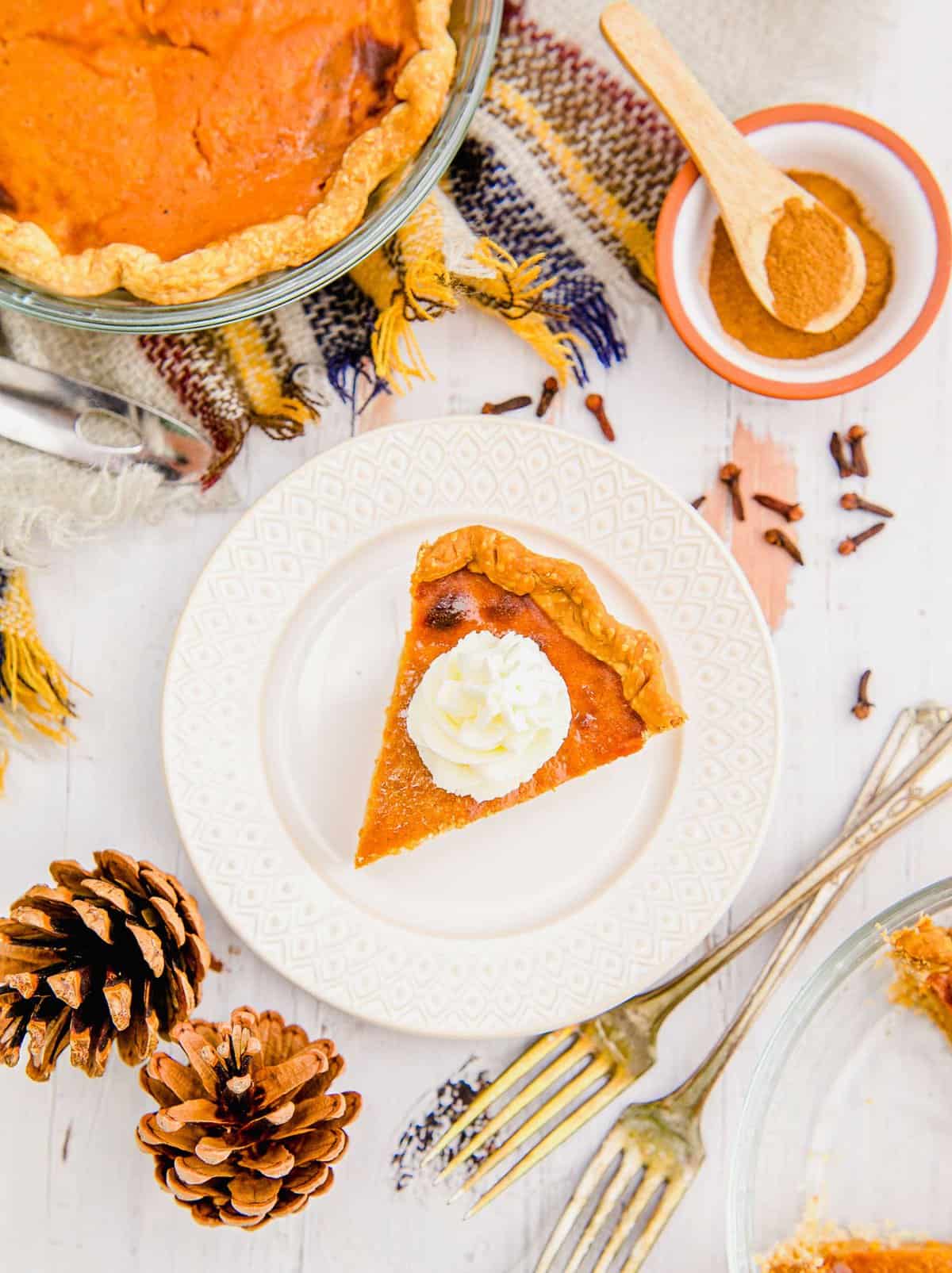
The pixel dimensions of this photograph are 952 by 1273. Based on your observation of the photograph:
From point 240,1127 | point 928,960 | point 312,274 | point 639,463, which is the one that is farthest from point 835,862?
point 312,274

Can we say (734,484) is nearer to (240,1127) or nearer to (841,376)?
(841,376)

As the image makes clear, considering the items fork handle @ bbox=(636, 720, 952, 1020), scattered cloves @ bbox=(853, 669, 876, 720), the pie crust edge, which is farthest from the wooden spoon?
fork handle @ bbox=(636, 720, 952, 1020)

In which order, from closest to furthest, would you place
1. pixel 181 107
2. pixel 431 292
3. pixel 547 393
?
pixel 181 107 < pixel 431 292 < pixel 547 393

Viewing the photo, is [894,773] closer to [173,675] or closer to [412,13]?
[173,675]

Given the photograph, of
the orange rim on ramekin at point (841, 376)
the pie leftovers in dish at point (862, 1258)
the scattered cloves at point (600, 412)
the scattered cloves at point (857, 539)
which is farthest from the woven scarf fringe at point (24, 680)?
the pie leftovers in dish at point (862, 1258)

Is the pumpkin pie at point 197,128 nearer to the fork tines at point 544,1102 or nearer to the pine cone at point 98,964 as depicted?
the pine cone at point 98,964

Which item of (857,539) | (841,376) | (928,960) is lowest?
(928,960)

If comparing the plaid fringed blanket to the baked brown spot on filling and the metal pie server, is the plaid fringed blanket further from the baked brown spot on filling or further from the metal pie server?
the baked brown spot on filling
